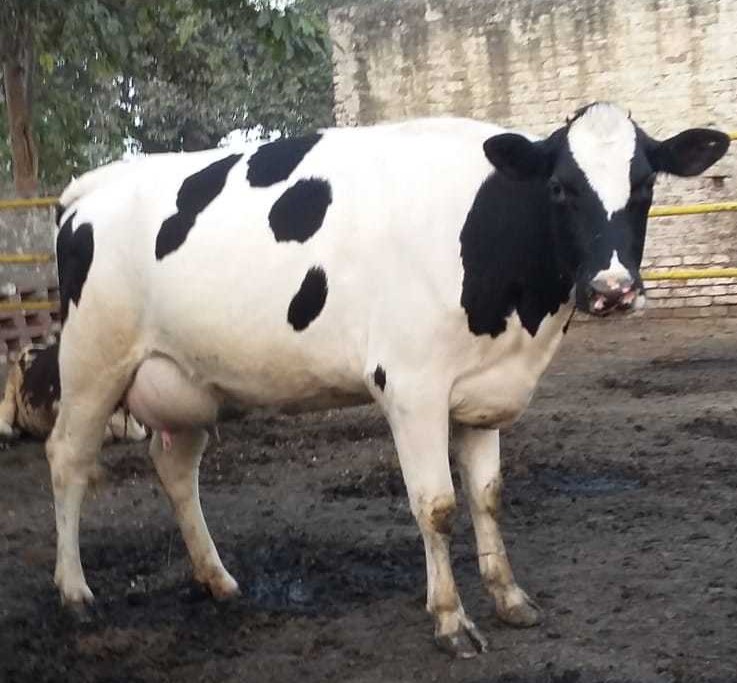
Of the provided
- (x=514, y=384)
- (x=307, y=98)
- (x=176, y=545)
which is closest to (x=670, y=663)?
(x=514, y=384)

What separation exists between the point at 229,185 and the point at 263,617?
1.53m

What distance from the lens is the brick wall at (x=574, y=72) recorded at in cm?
1412

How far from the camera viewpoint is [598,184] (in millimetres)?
3805

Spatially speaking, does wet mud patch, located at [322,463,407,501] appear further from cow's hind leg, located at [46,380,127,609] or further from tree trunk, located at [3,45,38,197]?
tree trunk, located at [3,45,38,197]

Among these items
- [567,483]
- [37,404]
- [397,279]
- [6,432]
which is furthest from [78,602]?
[6,432]

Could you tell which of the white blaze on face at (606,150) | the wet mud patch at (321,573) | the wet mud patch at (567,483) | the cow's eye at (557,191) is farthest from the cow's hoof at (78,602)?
the white blaze on face at (606,150)

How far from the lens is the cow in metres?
8.13

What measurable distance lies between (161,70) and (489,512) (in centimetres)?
1284

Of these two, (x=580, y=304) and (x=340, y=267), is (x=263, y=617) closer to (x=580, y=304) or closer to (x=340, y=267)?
(x=340, y=267)

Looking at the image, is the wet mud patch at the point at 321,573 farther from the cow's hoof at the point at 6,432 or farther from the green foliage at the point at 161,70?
the green foliage at the point at 161,70

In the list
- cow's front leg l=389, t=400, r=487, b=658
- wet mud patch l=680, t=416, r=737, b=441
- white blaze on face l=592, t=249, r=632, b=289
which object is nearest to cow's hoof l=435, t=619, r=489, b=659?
cow's front leg l=389, t=400, r=487, b=658

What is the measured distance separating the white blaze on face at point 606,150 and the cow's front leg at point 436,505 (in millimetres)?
851

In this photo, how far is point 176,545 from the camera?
5.53m

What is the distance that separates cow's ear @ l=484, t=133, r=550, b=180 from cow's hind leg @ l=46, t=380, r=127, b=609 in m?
1.74
